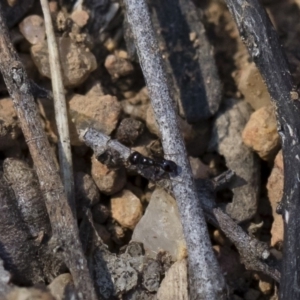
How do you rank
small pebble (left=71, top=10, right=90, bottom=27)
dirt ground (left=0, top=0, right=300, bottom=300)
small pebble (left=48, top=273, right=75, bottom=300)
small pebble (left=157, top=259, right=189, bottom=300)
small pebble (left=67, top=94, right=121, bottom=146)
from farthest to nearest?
1. small pebble (left=71, top=10, right=90, bottom=27)
2. small pebble (left=67, top=94, right=121, bottom=146)
3. dirt ground (left=0, top=0, right=300, bottom=300)
4. small pebble (left=157, top=259, right=189, bottom=300)
5. small pebble (left=48, top=273, right=75, bottom=300)

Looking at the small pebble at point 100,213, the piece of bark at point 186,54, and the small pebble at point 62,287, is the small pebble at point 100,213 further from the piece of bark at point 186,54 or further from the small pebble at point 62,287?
the piece of bark at point 186,54

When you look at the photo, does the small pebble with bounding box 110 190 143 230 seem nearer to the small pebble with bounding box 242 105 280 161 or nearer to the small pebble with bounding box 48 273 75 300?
the small pebble with bounding box 48 273 75 300

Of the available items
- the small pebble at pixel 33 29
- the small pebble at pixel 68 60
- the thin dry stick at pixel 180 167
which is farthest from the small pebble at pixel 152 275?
the small pebble at pixel 33 29

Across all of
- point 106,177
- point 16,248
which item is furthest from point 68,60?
point 16,248

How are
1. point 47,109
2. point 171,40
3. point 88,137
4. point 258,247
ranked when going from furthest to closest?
point 171,40, point 47,109, point 88,137, point 258,247

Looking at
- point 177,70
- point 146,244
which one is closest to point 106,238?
point 146,244

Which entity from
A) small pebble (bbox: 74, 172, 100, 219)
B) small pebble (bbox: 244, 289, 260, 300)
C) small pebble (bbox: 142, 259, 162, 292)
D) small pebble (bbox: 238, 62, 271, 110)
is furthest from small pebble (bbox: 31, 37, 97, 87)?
small pebble (bbox: 244, 289, 260, 300)

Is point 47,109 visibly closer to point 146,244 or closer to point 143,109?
point 143,109
